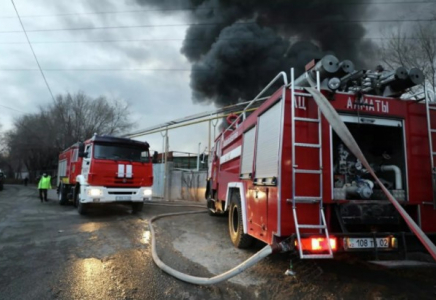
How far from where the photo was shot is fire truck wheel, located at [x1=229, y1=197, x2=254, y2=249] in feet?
17.7

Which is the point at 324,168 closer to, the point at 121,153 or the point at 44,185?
the point at 121,153

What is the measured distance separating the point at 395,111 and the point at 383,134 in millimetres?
607

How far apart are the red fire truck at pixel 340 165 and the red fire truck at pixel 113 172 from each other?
5.74 m

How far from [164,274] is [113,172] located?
5.77 m

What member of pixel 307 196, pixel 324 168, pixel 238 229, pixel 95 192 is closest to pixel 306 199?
pixel 307 196

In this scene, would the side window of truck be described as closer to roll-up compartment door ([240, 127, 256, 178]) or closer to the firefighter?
roll-up compartment door ([240, 127, 256, 178])

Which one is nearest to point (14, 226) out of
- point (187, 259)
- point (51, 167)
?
point (187, 259)

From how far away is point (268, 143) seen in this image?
4215mm

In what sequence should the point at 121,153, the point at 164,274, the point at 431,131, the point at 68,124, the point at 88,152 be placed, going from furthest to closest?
the point at 68,124, the point at 121,153, the point at 88,152, the point at 431,131, the point at 164,274

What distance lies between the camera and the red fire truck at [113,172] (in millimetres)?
9102

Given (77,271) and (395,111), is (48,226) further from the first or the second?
(395,111)

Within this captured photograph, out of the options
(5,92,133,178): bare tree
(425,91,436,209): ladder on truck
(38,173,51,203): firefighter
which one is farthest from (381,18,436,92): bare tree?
(5,92,133,178): bare tree

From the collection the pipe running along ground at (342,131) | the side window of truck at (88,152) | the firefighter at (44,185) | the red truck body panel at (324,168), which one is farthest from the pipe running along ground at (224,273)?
the firefighter at (44,185)

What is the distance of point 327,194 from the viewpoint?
12.3 feet
